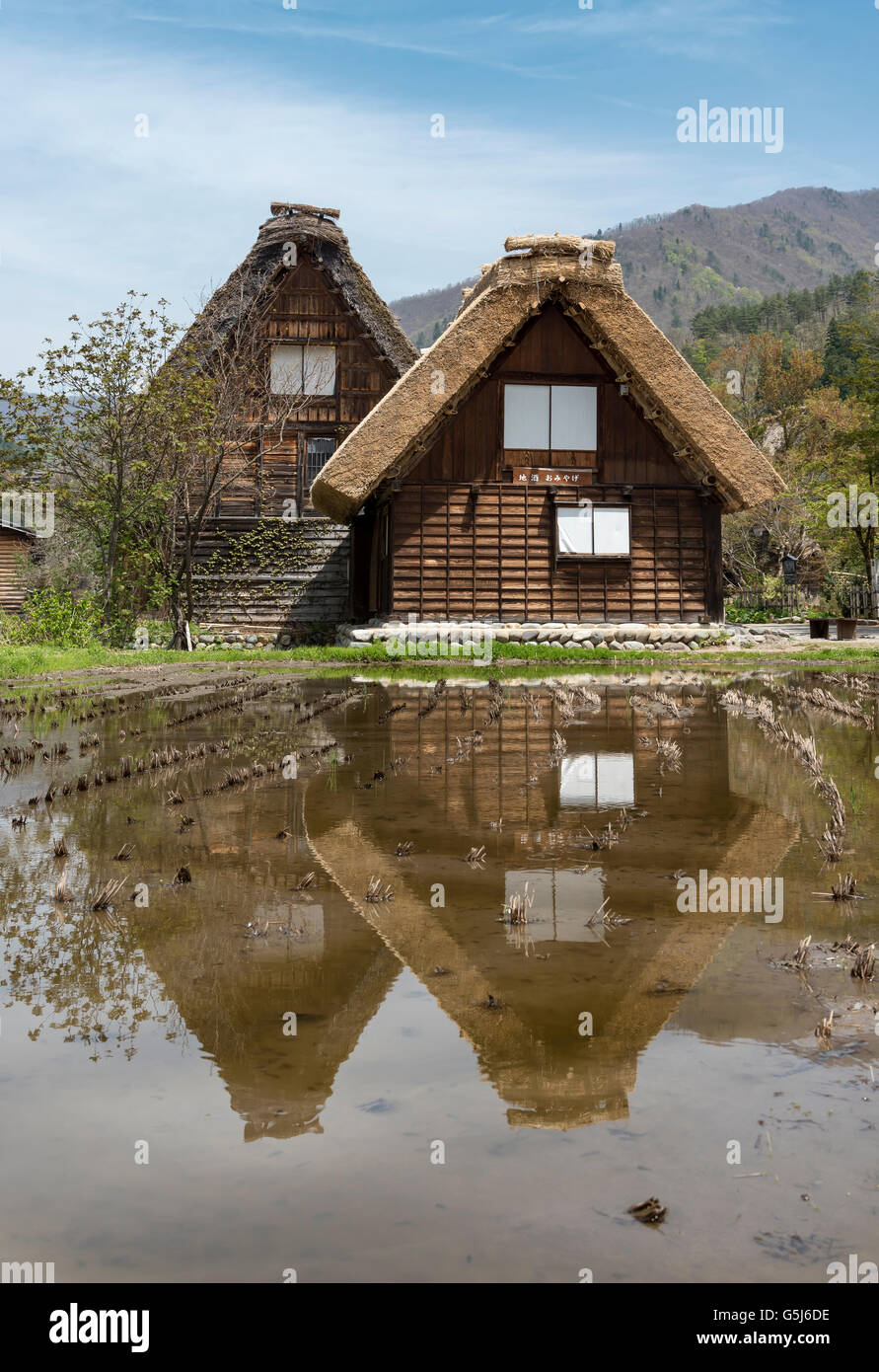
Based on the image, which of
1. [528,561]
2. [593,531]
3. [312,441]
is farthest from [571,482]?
[312,441]

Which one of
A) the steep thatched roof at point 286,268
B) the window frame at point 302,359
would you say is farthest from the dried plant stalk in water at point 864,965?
the window frame at point 302,359

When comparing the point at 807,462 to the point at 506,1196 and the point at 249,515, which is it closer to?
the point at 249,515

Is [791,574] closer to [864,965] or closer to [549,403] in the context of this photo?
[549,403]

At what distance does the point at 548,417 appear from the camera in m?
22.4

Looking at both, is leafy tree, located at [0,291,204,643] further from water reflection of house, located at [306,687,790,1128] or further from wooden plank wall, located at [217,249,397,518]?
water reflection of house, located at [306,687,790,1128]

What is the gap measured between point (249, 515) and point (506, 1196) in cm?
2411

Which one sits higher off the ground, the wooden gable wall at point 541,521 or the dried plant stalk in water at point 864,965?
the wooden gable wall at point 541,521

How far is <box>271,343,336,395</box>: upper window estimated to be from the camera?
2559 centimetres

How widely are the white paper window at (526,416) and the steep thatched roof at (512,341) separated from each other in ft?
2.68

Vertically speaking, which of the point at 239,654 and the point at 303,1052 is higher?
the point at 239,654

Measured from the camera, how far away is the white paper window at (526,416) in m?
22.3

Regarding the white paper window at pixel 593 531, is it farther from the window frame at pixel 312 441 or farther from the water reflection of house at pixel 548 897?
the water reflection of house at pixel 548 897

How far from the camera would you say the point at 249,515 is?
2559 centimetres
